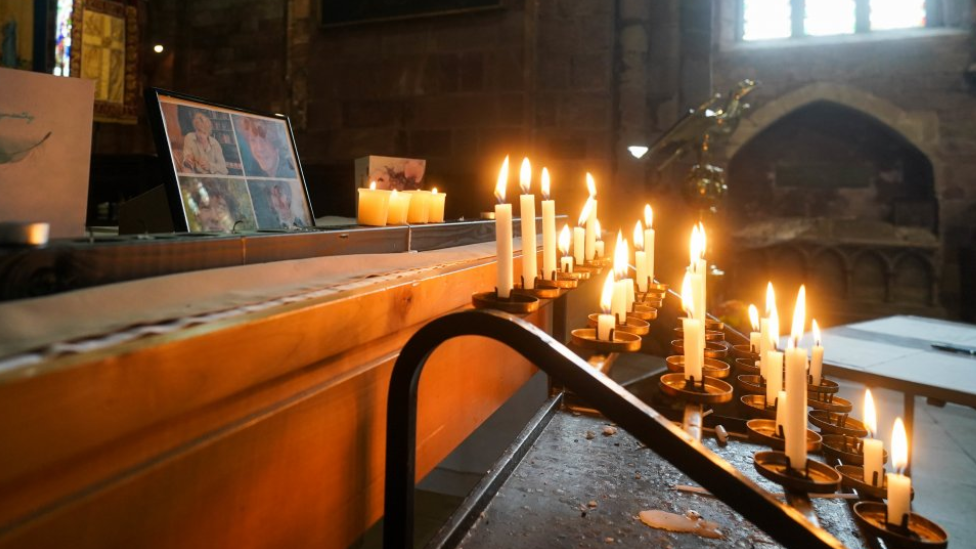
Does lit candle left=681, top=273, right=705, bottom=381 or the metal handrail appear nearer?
the metal handrail

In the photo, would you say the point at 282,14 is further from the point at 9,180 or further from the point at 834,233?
the point at 834,233

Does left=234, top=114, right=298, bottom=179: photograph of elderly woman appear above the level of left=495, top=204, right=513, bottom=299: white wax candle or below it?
above

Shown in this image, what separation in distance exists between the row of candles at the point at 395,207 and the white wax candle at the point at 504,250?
70 cm

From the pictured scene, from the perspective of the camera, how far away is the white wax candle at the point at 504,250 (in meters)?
1.05

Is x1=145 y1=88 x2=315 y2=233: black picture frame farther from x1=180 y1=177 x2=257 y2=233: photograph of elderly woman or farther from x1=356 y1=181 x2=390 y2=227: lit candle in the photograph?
x1=356 y1=181 x2=390 y2=227: lit candle

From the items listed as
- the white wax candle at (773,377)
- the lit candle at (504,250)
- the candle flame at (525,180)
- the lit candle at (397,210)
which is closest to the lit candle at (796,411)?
the white wax candle at (773,377)

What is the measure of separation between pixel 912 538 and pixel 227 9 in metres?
7.75

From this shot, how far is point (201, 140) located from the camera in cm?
154

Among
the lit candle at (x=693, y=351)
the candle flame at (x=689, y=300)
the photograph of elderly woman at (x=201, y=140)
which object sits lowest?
the lit candle at (x=693, y=351)

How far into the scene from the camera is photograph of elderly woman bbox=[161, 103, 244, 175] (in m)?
1.45

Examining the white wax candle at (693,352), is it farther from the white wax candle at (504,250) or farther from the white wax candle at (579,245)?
the white wax candle at (579,245)

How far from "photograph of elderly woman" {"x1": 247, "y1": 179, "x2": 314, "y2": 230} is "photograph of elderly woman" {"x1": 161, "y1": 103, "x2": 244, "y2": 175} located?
0.28 feet

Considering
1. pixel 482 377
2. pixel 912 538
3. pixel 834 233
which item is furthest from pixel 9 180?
pixel 834 233

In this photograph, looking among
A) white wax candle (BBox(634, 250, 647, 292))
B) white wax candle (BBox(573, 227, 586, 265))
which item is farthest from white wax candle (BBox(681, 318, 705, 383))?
white wax candle (BBox(634, 250, 647, 292))
